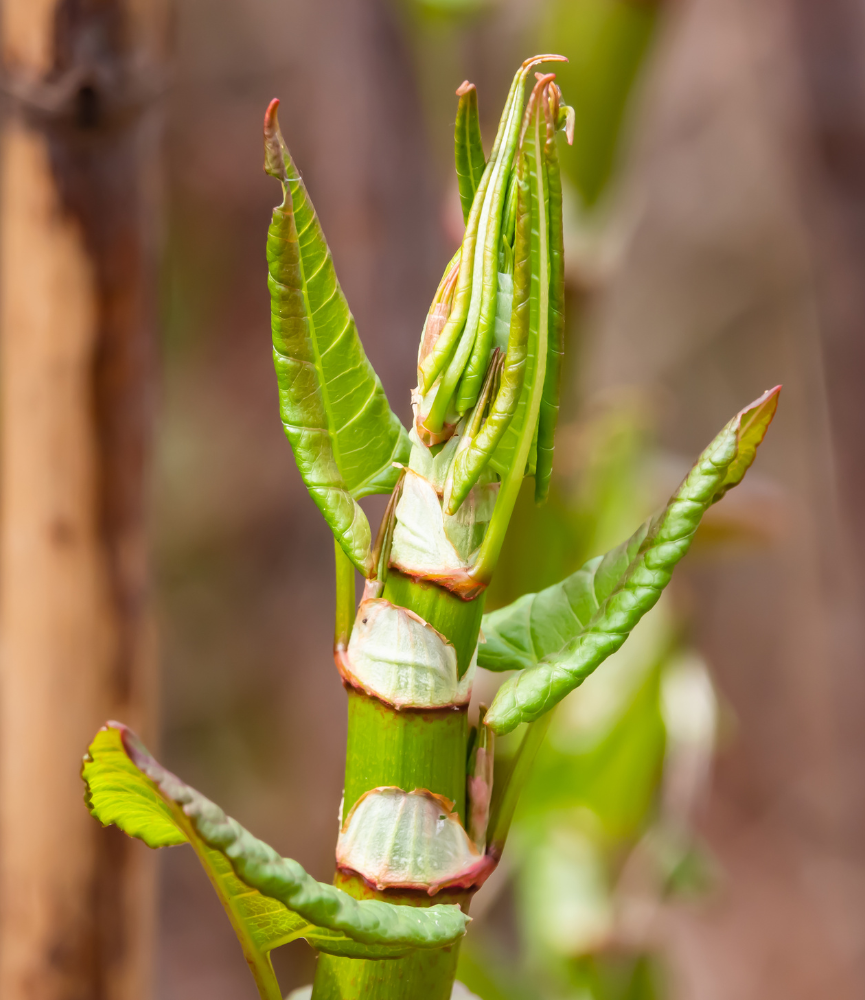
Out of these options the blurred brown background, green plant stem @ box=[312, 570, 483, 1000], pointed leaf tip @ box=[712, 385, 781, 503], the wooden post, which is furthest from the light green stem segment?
the blurred brown background

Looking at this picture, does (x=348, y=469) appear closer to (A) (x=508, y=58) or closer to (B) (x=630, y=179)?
(B) (x=630, y=179)

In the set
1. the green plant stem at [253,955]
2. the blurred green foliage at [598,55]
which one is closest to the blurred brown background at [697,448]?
the blurred green foliage at [598,55]

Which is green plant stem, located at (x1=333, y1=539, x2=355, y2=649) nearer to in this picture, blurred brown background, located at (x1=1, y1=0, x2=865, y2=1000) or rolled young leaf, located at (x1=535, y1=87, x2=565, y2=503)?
rolled young leaf, located at (x1=535, y1=87, x2=565, y2=503)

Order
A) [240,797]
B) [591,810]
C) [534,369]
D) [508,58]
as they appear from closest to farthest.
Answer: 1. [534,369]
2. [591,810]
3. [508,58]
4. [240,797]

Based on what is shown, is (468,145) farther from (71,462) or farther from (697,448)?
(697,448)

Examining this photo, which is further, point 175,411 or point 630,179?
point 175,411

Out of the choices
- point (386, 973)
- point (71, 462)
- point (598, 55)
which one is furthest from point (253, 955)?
point (598, 55)

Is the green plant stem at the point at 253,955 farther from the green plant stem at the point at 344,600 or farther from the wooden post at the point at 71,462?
the wooden post at the point at 71,462

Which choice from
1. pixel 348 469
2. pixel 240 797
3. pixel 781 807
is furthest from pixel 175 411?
pixel 348 469
